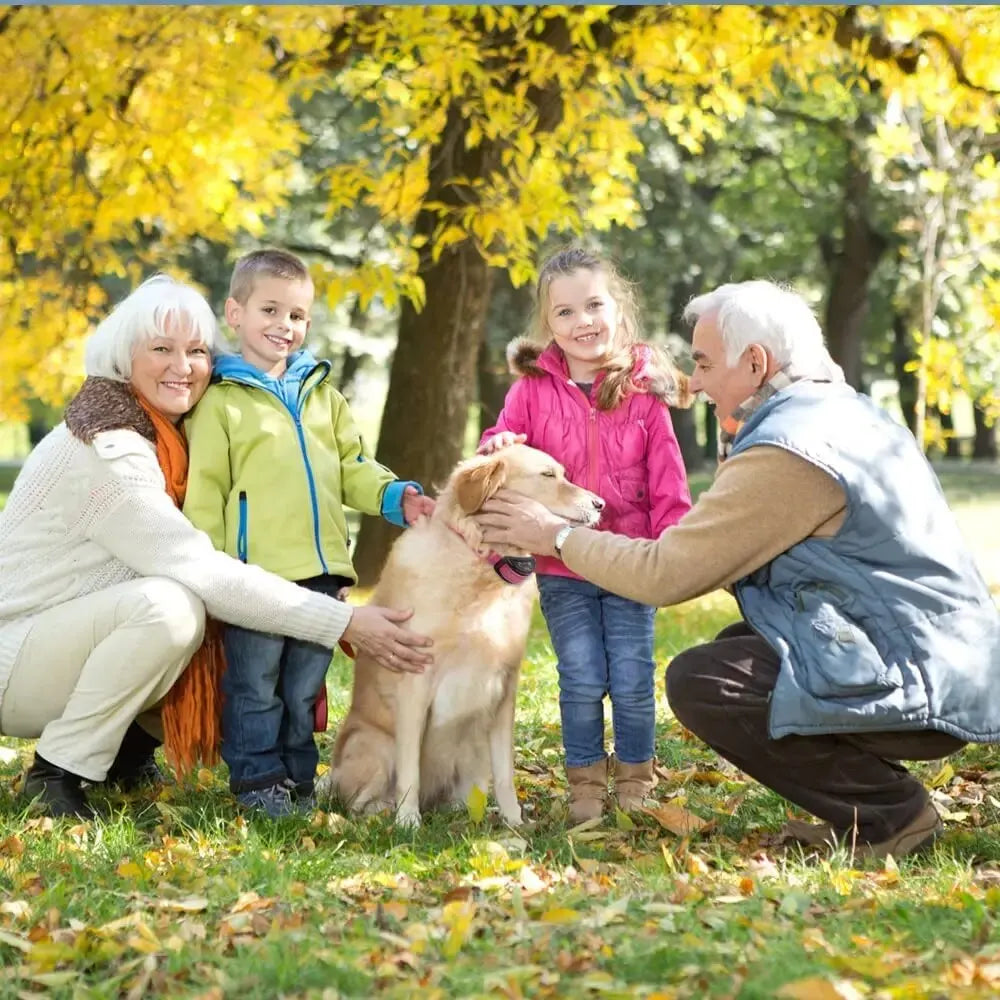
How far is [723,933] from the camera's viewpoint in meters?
3.25

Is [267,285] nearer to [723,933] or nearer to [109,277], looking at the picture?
[723,933]

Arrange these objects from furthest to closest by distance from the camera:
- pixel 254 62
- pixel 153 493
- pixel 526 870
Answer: pixel 254 62 → pixel 153 493 → pixel 526 870

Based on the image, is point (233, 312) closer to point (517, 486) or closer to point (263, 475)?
point (263, 475)

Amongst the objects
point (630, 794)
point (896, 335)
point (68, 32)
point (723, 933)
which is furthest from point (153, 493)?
point (896, 335)

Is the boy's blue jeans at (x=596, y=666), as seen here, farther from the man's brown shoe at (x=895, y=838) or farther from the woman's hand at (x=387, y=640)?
the man's brown shoe at (x=895, y=838)

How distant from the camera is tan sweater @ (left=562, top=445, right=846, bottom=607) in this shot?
3912 millimetres

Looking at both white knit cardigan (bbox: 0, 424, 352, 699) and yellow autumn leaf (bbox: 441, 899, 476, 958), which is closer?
yellow autumn leaf (bbox: 441, 899, 476, 958)

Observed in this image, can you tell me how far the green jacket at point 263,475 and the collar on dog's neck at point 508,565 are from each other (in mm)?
456

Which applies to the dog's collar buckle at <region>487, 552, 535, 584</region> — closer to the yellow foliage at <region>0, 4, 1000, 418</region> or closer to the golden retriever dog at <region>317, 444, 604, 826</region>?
the golden retriever dog at <region>317, 444, 604, 826</region>

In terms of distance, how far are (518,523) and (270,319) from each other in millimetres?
1100

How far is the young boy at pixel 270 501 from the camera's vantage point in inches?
183

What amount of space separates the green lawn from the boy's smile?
1.48 meters

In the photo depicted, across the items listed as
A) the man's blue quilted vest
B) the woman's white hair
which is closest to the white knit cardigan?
the woman's white hair

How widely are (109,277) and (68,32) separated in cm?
1042
